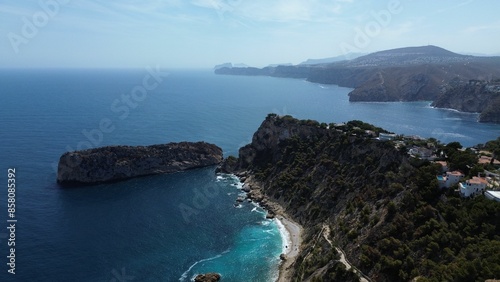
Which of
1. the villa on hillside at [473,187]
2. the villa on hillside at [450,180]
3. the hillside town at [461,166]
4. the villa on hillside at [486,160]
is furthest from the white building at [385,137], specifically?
the villa on hillside at [473,187]

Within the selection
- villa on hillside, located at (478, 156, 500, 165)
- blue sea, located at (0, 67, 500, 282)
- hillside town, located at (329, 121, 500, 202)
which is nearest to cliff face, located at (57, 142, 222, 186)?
blue sea, located at (0, 67, 500, 282)

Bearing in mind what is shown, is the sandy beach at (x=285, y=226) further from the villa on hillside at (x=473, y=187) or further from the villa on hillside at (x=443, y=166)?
the villa on hillside at (x=473, y=187)

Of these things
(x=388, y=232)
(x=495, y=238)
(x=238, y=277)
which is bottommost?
(x=238, y=277)

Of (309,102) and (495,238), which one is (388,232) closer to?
(495,238)

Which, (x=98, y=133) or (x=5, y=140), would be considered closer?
(x=5, y=140)

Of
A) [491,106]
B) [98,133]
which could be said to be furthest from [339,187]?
[491,106]

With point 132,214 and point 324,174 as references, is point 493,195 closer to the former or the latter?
point 324,174
